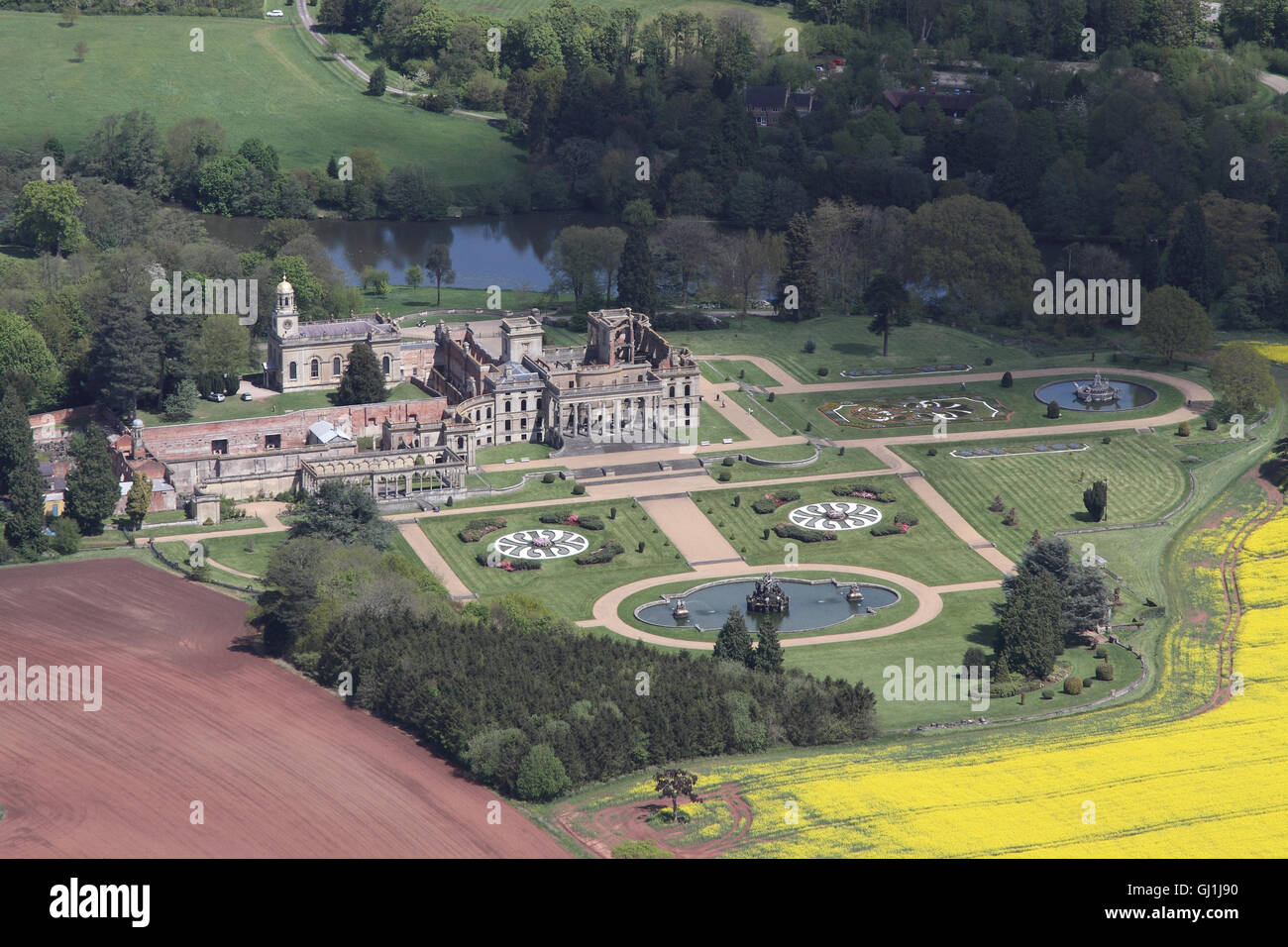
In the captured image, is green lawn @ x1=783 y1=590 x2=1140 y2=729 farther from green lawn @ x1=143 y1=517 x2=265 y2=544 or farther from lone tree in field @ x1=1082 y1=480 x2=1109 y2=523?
green lawn @ x1=143 y1=517 x2=265 y2=544

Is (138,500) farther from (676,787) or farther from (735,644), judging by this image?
(676,787)

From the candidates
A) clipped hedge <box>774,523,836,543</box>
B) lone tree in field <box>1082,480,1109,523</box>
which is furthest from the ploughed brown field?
lone tree in field <box>1082,480,1109,523</box>

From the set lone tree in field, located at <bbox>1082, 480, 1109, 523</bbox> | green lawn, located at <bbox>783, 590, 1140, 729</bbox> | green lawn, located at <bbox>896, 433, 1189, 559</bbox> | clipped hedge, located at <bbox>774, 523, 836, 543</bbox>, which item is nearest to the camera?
green lawn, located at <bbox>783, 590, 1140, 729</bbox>

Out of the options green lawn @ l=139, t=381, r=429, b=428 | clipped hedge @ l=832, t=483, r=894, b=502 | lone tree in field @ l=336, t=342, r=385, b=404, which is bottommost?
clipped hedge @ l=832, t=483, r=894, b=502

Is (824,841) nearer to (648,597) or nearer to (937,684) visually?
(937,684)

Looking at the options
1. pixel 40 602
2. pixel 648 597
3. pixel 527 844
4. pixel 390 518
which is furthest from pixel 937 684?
pixel 40 602

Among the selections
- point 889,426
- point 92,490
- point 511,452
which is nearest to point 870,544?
point 889,426

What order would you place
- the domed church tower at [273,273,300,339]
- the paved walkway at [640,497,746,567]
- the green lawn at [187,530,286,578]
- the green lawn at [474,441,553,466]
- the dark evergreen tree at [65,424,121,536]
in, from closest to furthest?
the green lawn at [187,530,286,578], the dark evergreen tree at [65,424,121,536], the paved walkway at [640,497,746,567], the green lawn at [474,441,553,466], the domed church tower at [273,273,300,339]
